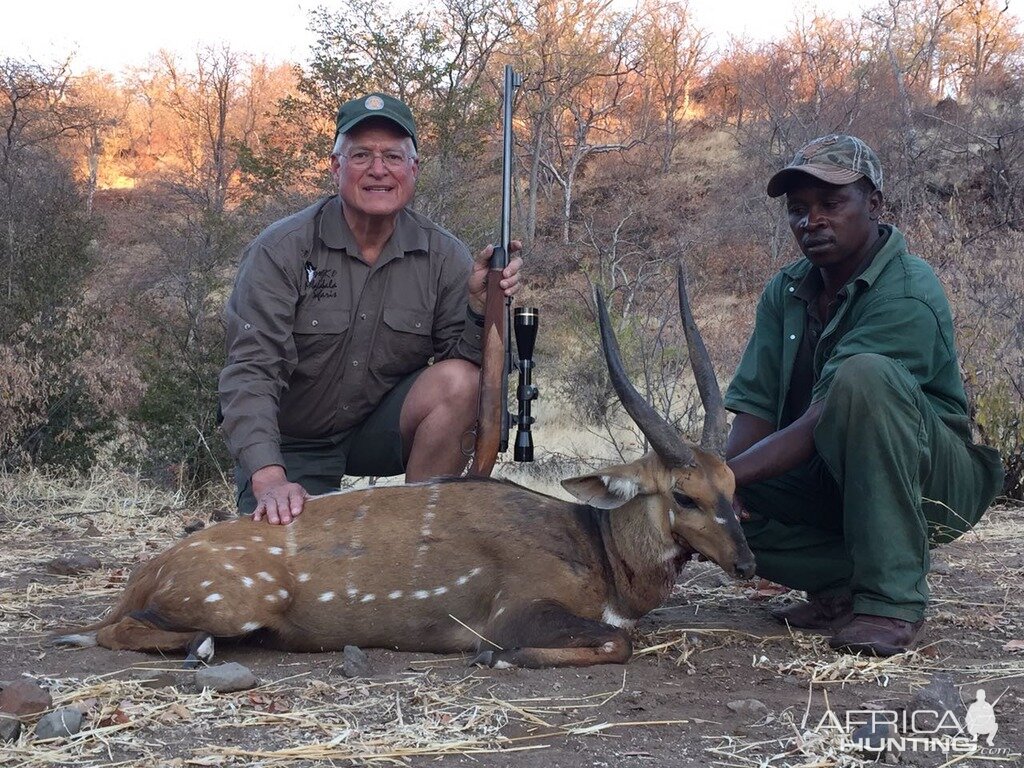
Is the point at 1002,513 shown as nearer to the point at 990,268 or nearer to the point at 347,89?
the point at 990,268

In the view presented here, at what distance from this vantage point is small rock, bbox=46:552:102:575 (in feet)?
19.8

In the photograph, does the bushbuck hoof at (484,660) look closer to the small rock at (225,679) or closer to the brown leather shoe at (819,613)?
the small rock at (225,679)

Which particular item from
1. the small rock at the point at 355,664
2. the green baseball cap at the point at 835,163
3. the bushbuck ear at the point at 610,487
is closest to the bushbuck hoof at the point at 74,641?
the small rock at the point at 355,664

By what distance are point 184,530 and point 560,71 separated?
90.0 feet

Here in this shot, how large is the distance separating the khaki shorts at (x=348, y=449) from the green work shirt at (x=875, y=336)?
1846 millimetres

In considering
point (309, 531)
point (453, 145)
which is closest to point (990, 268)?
point (453, 145)

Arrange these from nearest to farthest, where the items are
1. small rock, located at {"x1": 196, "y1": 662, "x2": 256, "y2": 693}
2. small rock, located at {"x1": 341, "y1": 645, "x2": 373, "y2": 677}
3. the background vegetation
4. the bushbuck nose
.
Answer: small rock, located at {"x1": 196, "y1": 662, "x2": 256, "y2": 693} → small rock, located at {"x1": 341, "y1": 645, "x2": 373, "y2": 677} → the bushbuck nose → the background vegetation

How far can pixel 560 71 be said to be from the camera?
32.7 m

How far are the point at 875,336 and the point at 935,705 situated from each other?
170cm

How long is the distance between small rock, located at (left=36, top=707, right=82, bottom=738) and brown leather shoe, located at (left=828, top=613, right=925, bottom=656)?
286 centimetres

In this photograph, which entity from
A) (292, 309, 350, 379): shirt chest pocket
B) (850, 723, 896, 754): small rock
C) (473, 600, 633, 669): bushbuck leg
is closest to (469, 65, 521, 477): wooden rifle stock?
(292, 309, 350, 379): shirt chest pocket

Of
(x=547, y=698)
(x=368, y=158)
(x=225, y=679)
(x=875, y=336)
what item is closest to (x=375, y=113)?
(x=368, y=158)

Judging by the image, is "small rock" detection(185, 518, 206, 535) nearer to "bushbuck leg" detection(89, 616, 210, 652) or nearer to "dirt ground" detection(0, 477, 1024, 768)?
"dirt ground" detection(0, 477, 1024, 768)

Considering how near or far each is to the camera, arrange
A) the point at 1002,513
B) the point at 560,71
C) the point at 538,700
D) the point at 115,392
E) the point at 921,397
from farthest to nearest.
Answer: the point at 560,71 < the point at 115,392 < the point at 1002,513 < the point at 921,397 < the point at 538,700
